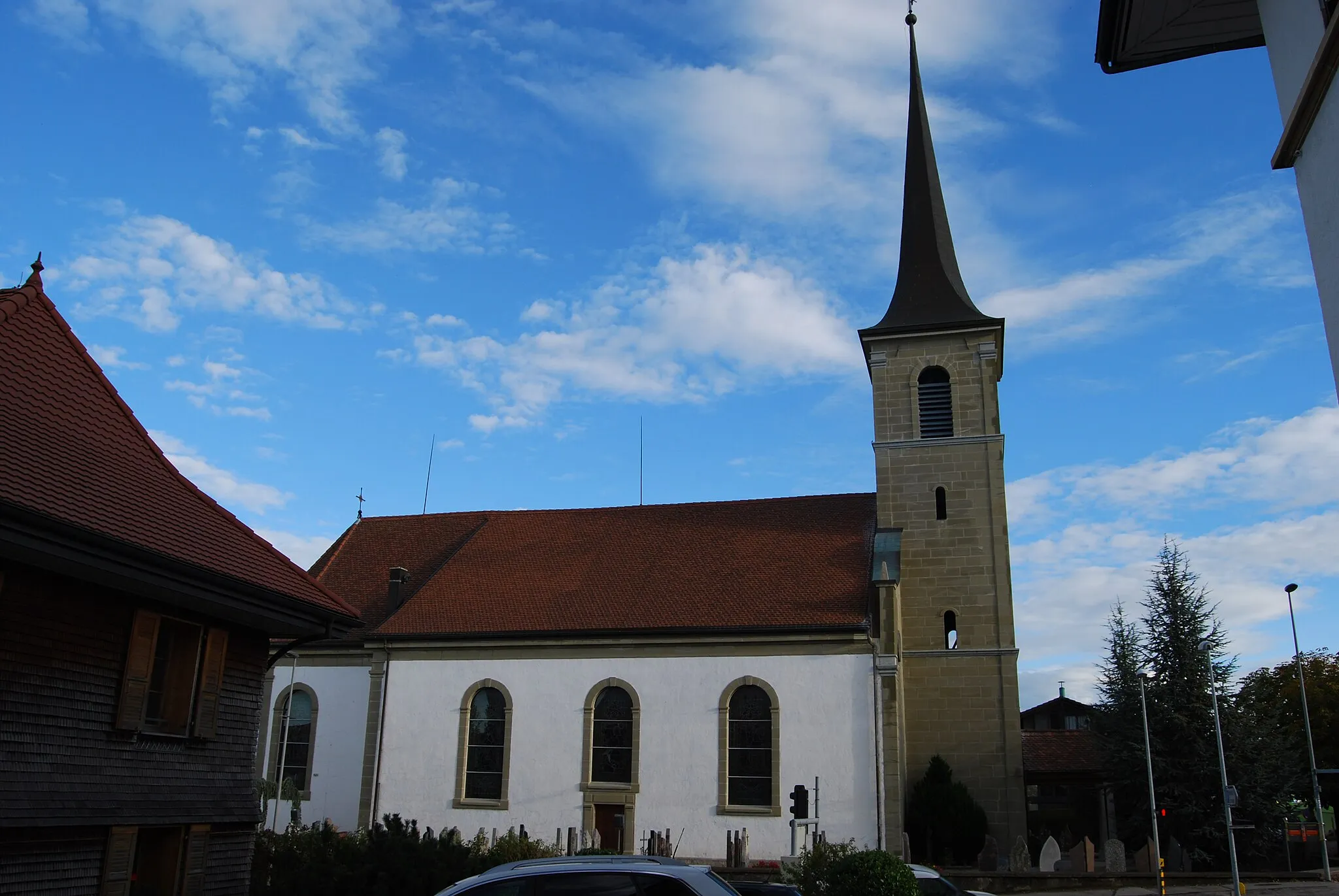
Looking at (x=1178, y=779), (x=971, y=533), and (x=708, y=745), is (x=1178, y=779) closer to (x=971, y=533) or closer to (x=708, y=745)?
(x=971, y=533)

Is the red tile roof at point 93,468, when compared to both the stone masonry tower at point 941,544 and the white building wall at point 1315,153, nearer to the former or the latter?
the white building wall at point 1315,153

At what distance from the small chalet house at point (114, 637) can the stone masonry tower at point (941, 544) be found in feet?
54.8

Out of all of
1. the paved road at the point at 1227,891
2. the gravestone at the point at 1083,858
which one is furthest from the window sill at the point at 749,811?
the gravestone at the point at 1083,858

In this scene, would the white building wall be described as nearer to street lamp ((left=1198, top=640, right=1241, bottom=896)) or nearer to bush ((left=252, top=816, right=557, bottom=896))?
bush ((left=252, top=816, right=557, bottom=896))

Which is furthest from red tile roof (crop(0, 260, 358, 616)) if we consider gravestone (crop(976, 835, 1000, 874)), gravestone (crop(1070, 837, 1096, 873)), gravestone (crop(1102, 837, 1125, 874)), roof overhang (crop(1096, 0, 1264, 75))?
gravestone (crop(1102, 837, 1125, 874))

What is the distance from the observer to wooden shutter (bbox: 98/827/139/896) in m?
11.7

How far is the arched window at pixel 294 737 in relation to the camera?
98.6 feet

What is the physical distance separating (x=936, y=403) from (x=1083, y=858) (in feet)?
43.0

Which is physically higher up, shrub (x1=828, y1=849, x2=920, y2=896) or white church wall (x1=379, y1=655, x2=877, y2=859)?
white church wall (x1=379, y1=655, x2=877, y2=859)

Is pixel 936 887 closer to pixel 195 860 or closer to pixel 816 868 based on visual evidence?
pixel 816 868

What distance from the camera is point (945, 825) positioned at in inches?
1015

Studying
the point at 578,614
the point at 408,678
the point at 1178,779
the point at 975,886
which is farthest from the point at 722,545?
the point at 1178,779

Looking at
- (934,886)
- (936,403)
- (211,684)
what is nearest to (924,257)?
(936,403)

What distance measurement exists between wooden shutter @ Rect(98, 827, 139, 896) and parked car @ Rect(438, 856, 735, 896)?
5448 mm
